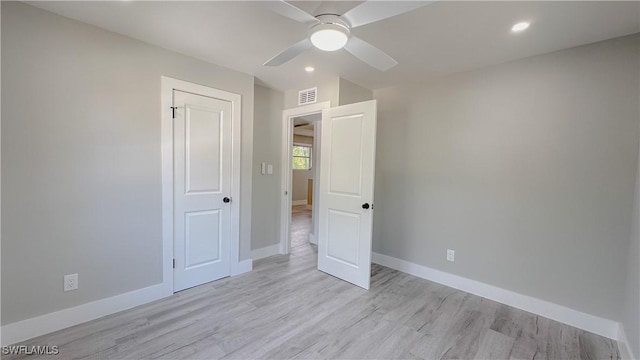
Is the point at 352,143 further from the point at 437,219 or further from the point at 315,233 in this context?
the point at 315,233

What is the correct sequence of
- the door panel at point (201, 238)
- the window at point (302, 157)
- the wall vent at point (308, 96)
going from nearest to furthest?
the door panel at point (201, 238)
the wall vent at point (308, 96)
the window at point (302, 157)

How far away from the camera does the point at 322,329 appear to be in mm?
2162

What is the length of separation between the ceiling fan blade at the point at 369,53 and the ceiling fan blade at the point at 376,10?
14 centimetres

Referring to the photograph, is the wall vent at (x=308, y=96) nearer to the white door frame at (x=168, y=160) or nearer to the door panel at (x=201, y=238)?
the white door frame at (x=168, y=160)

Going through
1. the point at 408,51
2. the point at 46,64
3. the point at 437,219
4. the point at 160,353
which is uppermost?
the point at 408,51

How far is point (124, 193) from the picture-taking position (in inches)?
92.5

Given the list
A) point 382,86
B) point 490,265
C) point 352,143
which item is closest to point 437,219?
point 490,265

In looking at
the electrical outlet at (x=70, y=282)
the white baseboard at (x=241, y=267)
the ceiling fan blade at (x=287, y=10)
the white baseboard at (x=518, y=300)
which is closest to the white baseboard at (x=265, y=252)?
the white baseboard at (x=241, y=267)

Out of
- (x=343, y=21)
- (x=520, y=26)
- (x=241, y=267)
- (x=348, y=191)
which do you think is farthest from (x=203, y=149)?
(x=520, y=26)

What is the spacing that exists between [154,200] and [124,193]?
0.25 meters

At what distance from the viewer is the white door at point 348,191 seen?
9.41 ft

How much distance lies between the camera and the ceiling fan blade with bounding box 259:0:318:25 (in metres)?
1.36

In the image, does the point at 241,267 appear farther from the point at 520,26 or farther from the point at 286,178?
the point at 520,26

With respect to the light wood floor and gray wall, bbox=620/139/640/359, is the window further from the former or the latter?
gray wall, bbox=620/139/640/359
